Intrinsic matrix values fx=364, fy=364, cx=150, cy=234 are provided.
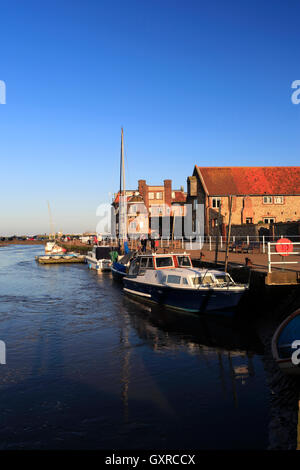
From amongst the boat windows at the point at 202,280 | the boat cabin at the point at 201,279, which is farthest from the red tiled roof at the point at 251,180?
the boat windows at the point at 202,280

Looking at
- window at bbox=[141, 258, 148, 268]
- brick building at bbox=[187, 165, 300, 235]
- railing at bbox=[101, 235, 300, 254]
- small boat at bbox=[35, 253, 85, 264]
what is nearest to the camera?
window at bbox=[141, 258, 148, 268]

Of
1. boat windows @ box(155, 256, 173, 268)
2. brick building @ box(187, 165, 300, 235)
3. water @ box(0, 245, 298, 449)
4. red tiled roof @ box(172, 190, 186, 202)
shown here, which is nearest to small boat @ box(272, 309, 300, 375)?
water @ box(0, 245, 298, 449)

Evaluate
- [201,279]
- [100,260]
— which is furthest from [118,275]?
[201,279]

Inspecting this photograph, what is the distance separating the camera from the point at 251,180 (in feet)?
172

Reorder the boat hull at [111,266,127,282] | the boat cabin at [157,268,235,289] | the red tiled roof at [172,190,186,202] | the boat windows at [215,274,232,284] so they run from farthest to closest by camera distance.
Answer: the red tiled roof at [172,190,186,202] < the boat hull at [111,266,127,282] < the boat windows at [215,274,232,284] < the boat cabin at [157,268,235,289]

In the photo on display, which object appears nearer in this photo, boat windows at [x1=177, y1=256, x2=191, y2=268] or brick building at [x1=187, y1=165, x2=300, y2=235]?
boat windows at [x1=177, y1=256, x2=191, y2=268]

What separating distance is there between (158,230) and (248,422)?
51.5 m

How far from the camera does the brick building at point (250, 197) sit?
162 ft

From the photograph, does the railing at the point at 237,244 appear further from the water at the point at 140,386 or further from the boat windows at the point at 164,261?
the water at the point at 140,386

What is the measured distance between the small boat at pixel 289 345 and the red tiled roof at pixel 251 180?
131ft

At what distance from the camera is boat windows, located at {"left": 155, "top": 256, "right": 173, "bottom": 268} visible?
2369cm

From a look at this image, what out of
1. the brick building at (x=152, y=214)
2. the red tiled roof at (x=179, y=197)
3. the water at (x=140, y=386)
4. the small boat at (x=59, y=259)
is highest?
the red tiled roof at (x=179, y=197)

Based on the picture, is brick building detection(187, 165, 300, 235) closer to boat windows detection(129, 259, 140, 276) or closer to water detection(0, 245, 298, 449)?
boat windows detection(129, 259, 140, 276)
